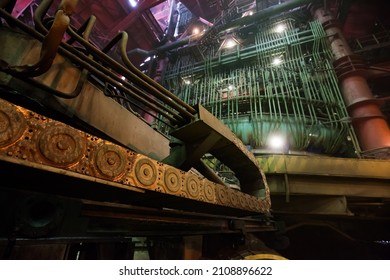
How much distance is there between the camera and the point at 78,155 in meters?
0.92

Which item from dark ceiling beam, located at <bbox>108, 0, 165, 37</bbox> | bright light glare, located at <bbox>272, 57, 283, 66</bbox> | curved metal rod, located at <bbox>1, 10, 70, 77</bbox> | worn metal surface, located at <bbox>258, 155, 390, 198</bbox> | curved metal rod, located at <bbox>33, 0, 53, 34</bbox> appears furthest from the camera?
dark ceiling beam, located at <bbox>108, 0, 165, 37</bbox>

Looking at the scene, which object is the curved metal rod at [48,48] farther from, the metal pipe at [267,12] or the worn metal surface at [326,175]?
the metal pipe at [267,12]

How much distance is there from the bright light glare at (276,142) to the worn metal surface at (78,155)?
14.4 feet

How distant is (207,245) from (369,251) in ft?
12.7

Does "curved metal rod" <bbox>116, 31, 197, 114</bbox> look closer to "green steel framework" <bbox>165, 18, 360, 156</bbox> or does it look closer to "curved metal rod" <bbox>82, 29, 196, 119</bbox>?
"curved metal rod" <bbox>82, 29, 196, 119</bbox>

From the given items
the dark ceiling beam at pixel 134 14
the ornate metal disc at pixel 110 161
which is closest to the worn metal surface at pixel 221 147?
the ornate metal disc at pixel 110 161

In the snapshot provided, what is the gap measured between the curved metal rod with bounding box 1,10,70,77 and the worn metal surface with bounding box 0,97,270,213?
0.37m

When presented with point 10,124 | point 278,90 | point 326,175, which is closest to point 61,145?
point 10,124

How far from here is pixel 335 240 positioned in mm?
4270

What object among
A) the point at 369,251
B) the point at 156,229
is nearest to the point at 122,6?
the point at 156,229

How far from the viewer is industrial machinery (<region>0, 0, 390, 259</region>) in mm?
995

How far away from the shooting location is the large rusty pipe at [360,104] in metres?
5.12

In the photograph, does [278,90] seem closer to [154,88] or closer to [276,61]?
[276,61]

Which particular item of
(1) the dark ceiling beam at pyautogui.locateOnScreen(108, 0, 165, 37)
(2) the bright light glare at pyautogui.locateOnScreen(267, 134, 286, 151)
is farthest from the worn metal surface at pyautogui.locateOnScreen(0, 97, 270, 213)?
Answer: (1) the dark ceiling beam at pyautogui.locateOnScreen(108, 0, 165, 37)
